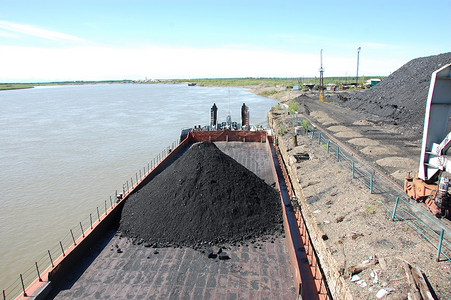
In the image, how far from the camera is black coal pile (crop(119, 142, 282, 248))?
888cm

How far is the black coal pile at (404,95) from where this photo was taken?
28391 mm

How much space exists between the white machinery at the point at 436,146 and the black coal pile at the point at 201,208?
4719 mm

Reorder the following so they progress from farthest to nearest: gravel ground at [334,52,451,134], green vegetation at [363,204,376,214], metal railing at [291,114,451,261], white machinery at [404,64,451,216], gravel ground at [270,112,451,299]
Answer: gravel ground at [334,52,451,134], green vegetation at [363,204,376,214], white machinery at [404,64,451,216], metal railing at [291,114,451,261], gravel ground at [270,112,451,299]

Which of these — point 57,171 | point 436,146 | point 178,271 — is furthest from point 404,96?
point 57,171

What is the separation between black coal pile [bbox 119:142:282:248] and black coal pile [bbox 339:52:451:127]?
2187 cm

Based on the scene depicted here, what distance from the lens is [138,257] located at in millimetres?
8117

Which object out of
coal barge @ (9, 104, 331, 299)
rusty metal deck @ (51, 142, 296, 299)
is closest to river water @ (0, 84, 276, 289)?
coal barge @ (9, 104, 331, 299)

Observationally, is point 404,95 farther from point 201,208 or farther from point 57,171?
point 57,171

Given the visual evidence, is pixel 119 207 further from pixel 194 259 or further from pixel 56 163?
pixel 56 163

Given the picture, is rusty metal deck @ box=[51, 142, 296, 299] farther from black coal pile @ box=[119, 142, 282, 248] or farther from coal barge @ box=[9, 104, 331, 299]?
black coal pile @ box=[119, 142, 282, 248]

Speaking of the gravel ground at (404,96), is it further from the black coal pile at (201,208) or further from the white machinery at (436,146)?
the black coal pile at (201,208)

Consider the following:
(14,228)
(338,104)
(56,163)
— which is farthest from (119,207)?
(338,104)

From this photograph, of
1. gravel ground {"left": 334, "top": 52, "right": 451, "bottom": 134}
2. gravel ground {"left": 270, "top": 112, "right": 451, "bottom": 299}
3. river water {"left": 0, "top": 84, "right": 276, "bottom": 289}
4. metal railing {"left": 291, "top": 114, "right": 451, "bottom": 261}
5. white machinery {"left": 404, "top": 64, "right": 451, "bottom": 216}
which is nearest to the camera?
gravel ground {"left": 270, "top": 112, "right": 451, "bottom": 299}

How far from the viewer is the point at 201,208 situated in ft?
30.8
